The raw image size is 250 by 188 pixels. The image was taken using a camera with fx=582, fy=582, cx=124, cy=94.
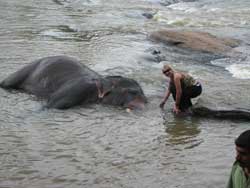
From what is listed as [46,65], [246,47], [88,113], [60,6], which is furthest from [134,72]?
[60,6]

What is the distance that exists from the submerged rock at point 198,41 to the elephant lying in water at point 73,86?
21.3 ft

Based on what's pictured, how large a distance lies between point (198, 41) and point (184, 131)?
8.94 metres

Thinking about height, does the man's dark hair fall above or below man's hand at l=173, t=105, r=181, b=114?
above

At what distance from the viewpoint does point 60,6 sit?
29828mm

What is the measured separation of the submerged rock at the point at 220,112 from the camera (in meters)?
9.13

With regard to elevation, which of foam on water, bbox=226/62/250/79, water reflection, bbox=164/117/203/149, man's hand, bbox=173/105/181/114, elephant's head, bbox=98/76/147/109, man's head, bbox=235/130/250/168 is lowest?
foam on water, bbox=226/62/250/79

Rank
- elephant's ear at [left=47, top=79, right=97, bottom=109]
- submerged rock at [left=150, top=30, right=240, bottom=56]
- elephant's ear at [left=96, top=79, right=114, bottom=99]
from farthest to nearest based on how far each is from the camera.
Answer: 1. submerged rock at [left=150, top=30, right=240, bottom=56]
2. elephant's ear at [left=96, top=79, right=114, bottom=99]
3. elephant's ear at [left=47, top=79, right=97, bottom=109]

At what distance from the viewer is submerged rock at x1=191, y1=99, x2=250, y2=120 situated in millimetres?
9133

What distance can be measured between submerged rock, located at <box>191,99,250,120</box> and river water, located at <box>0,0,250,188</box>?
0.50 feet

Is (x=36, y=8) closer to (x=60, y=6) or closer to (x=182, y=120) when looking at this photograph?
(x=60, y=6)

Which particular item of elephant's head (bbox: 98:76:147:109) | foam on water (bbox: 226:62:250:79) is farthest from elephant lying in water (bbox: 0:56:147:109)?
foam on water (bbox: 226:62:250:79)

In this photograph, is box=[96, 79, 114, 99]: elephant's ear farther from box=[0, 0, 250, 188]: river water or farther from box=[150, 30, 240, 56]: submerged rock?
box=[150, 30, 240, 56]: submerged rock

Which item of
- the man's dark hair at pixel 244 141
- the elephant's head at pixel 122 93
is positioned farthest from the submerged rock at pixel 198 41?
the man's dark hair at pixel 244 141

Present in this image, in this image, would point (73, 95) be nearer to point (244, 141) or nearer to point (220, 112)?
point (220, 112)
